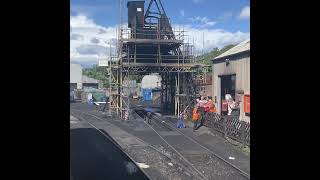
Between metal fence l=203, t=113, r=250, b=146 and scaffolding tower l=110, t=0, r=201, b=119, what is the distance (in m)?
7.82

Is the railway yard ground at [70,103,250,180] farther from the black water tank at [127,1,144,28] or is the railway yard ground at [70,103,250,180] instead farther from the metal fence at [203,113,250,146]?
the black water tank at [127,1,144,28]

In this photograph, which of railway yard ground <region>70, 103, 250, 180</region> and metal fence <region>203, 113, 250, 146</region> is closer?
railway yard ground <region>70, 103, 250, 180</region>

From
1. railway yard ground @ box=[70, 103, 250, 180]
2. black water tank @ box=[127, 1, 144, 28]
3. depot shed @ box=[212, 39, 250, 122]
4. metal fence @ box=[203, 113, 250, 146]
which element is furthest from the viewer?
black water tank @ box=[127, 1, 144, 28]

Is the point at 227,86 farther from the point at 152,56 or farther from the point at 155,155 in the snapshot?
the point at 155,155

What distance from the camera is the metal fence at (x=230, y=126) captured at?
54.1ft

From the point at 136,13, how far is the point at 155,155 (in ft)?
61.3

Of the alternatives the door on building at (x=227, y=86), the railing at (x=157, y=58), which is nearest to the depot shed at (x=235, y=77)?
the door on building at (x=227, y=86)

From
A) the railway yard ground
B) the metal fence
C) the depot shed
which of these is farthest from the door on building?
the metal fence

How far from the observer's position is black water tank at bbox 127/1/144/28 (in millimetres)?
30969

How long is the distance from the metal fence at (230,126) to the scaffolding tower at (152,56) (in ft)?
25.7

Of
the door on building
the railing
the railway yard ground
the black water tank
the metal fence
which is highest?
the black water tank
